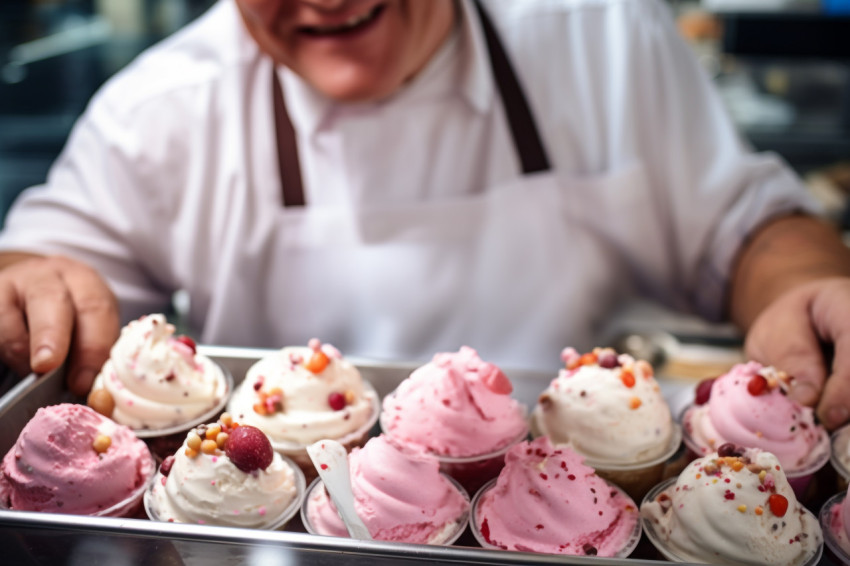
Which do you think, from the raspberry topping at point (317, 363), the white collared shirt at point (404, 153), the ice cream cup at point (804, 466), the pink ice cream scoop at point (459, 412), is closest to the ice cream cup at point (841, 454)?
the ice cream cup at point (804, 466)

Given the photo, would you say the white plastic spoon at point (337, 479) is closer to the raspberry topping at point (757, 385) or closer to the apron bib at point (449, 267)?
the raspberry topping at point (757, 385)

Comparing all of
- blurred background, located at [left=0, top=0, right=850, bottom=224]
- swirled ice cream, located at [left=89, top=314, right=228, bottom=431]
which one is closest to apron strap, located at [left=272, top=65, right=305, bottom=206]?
swirled ice cream, located at [left=89, top=314, right=228, bottom=431]

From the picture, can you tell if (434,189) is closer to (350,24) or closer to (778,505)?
(350,24)

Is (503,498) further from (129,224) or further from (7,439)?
(129,224)

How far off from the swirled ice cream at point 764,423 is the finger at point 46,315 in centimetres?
117

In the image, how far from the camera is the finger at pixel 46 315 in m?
1.49

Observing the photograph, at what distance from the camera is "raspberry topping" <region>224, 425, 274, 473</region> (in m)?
1.24

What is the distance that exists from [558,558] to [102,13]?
4.03 m

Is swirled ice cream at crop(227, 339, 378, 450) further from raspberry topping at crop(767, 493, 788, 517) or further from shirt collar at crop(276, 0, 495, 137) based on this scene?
shirt collar at crop(276, 0, 495, 137)

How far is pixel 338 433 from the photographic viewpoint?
150 cm

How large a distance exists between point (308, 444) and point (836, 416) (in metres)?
0.94

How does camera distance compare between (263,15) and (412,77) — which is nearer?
(263,15)

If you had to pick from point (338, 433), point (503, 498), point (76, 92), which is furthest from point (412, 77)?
point (76, 92)

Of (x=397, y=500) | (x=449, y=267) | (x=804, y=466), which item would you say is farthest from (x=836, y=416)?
(x=449, y=267)
